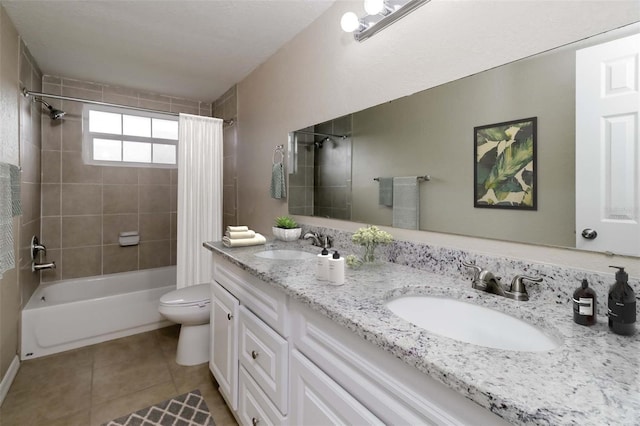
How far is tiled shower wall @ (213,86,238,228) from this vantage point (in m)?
3.14

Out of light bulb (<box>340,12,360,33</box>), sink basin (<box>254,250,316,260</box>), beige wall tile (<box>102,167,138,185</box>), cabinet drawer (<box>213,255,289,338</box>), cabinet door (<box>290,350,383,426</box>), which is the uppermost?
light bulb (<box>340,12,360,33</box>)

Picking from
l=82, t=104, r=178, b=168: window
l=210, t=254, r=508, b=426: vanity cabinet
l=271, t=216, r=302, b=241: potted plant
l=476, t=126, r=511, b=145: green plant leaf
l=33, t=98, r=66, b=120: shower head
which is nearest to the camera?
l=210, t=254, r=508, b=426: vanity cabinet

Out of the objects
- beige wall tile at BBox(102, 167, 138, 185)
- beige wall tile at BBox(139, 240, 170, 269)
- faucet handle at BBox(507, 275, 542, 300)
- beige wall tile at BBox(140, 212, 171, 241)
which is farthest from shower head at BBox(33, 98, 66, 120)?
faucet handle at BBox(507, 275, 542, 300)

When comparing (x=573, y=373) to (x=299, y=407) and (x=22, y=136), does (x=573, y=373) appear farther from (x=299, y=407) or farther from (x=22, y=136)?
(x=22, y=136)

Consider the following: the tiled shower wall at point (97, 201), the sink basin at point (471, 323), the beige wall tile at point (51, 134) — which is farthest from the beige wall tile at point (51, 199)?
the sink basin at point (471, 323)

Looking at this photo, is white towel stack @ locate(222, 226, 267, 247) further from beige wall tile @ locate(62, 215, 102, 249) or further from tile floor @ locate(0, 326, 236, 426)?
beige wall tile @ locate(62, 215, 102, 249)

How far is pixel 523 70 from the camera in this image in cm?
100

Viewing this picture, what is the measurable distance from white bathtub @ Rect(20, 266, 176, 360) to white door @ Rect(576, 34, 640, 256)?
3.03 metres

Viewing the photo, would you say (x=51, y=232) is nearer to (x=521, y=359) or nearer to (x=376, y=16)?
(x=376, y=16)

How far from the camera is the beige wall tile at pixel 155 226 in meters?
3.41

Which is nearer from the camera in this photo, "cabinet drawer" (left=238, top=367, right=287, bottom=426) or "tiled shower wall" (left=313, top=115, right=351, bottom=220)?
"cabinet drawer" (left=238, top=367, right=287, bottom=426)

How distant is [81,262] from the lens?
3.08 metres

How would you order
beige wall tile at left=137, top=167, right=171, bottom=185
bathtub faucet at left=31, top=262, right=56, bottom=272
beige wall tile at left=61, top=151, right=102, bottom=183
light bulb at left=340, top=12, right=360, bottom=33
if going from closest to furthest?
1. light bulb at left=340, top=12, right=360, bottom=33
2. bathtub faucet at left=31, top=262, right=56, bottom=272
3. beige wall tile at left=61, top=151, right=102, bottom=183
4. beige wall tile at left=137, top=167, right=171, bottom=185

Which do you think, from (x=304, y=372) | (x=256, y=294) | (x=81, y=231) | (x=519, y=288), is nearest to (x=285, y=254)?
(x=256, y=294)
